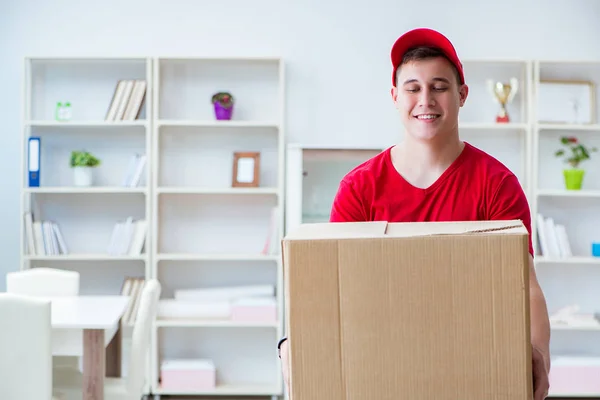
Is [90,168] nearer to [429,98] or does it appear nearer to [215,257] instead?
[215,257]

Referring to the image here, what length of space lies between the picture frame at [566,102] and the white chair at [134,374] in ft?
8.45

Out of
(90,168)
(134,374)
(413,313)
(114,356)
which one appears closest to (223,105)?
(90,168)

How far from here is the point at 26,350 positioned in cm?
264

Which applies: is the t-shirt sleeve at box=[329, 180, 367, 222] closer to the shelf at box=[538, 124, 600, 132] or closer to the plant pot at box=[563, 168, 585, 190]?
the shelf at box=[538, 124, 600, 132]

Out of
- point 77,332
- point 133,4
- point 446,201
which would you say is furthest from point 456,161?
point 133,4

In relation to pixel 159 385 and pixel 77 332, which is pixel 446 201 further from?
pixel 159 385

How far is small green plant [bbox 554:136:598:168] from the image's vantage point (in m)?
4.62

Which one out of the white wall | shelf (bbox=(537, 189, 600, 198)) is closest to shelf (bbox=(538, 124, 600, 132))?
shelf (bbox=(537, 189, 600, 198))

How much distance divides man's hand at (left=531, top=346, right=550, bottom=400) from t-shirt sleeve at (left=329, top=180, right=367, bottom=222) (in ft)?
1.40

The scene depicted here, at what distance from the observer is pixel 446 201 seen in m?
1.41

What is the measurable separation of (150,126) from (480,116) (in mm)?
1892

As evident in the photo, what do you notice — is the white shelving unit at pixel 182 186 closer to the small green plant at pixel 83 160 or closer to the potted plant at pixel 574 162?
the small green plant at pixel 83 160

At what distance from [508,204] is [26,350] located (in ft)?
Answer: 5.97

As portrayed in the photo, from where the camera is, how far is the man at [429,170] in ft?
4.62
